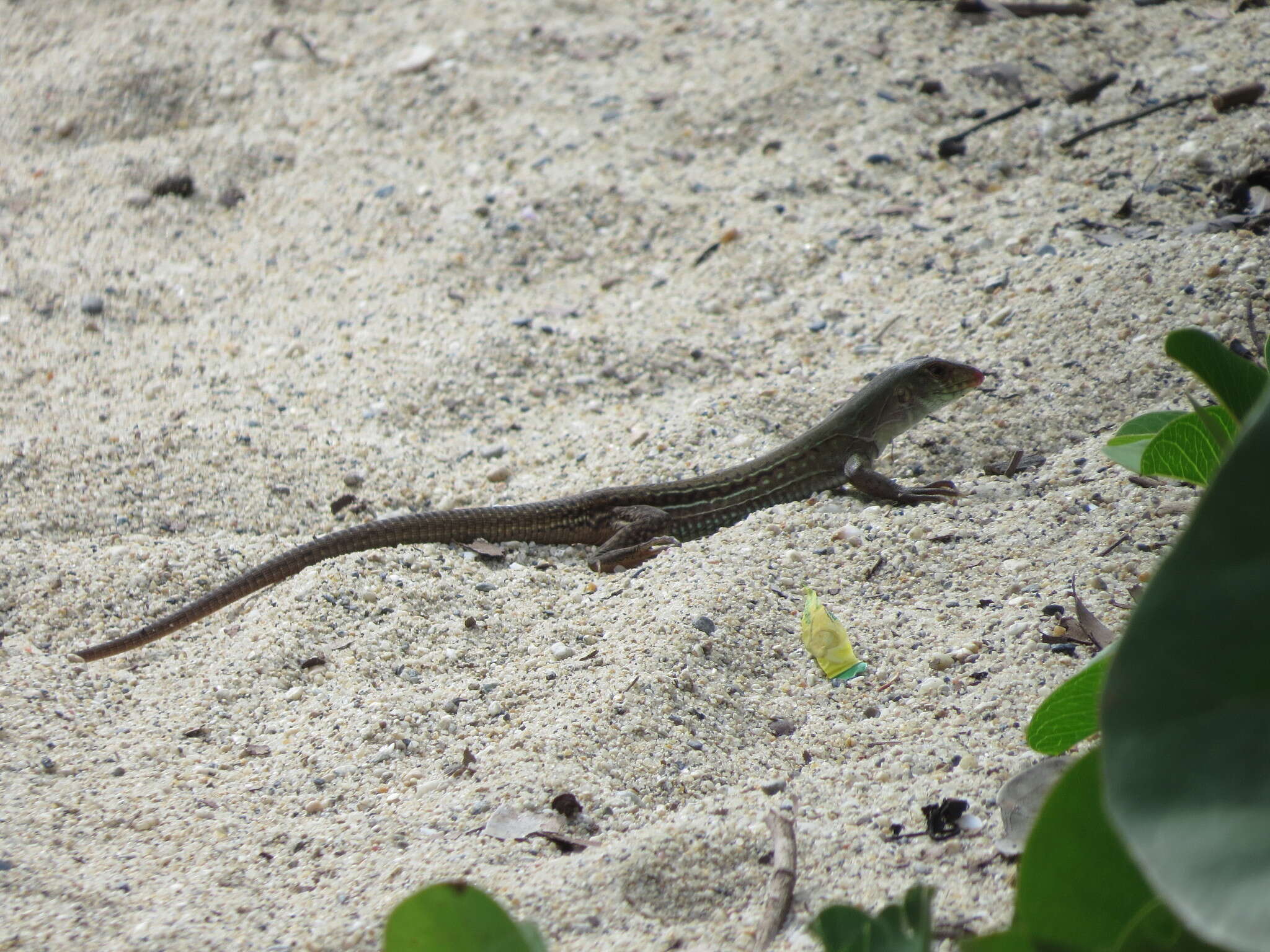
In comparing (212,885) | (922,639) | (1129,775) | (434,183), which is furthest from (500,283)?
(1129,775)

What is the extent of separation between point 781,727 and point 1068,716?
2.81ft

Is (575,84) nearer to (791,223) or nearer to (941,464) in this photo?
(791,223)

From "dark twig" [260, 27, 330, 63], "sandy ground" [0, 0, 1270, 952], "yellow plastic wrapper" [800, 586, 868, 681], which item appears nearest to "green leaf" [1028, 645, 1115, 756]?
"sandy ground" [0, 0, 1270, 952]

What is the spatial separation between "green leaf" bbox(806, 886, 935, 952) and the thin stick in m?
0.54

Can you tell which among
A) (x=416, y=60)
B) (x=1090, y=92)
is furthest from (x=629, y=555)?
(x=416, y=60)

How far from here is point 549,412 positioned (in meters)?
4.23

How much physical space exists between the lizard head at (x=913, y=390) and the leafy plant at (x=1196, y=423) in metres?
1.57

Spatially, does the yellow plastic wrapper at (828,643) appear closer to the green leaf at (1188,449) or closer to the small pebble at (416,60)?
the green leaf at (1188,449)

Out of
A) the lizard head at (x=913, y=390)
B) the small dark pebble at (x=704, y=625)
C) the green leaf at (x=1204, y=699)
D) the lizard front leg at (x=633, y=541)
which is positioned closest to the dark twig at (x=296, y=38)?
the lizard front leg at (x=633, y=541)

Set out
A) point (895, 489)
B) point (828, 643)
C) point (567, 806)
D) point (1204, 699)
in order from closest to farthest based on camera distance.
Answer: point (1204, 699), point (567, 806), point (828, 643), point (895, 489)

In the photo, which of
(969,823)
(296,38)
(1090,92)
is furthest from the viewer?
(296,38)

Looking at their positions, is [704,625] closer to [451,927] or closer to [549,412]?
[451,927]

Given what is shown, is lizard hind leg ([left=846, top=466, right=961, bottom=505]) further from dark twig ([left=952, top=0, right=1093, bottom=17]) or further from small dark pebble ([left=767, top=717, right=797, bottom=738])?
dark twig ([left=952, top=0, right=1093, bottom=17])

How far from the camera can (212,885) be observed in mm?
2057
